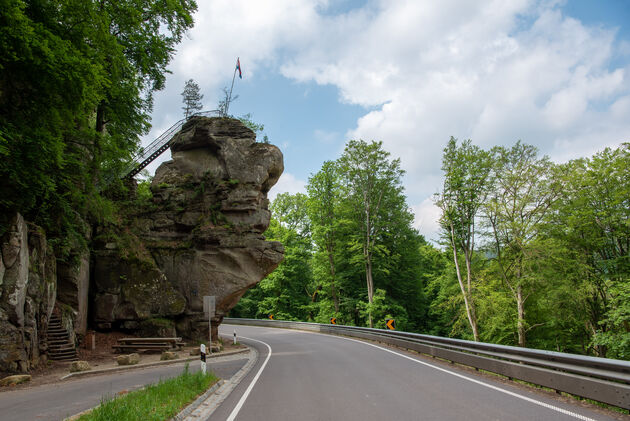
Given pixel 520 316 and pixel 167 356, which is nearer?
pixel 167 356

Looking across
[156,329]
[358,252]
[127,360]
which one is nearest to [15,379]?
[127,360]

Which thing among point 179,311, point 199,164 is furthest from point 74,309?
point 199,164

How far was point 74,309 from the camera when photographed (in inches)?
645

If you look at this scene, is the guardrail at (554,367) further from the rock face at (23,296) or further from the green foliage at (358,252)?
the green foliage at (358,252)

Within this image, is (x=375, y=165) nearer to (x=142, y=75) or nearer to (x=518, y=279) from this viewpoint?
(x=518, y=279)

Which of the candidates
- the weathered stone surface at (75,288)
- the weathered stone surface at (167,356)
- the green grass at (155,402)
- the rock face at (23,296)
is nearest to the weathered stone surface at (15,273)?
the rock face at (23,296)

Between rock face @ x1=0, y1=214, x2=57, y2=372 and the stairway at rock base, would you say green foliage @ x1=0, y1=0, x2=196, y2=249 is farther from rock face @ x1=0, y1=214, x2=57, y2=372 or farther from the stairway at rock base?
the stairway at rock base

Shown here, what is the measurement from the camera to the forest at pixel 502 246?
20625mm

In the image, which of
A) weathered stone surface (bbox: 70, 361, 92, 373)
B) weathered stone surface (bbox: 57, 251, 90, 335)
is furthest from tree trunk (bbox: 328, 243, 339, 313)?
weathered stone surface (bbox: 70, 361, 92, 373)

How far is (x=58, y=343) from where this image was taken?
46.2ft

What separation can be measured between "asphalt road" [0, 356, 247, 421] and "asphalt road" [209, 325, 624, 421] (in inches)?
112

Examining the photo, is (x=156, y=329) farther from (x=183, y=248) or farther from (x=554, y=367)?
(x=554, y=367)

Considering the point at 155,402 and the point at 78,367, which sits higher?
the point at 155,402

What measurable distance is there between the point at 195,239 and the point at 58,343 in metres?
→ 8.51
